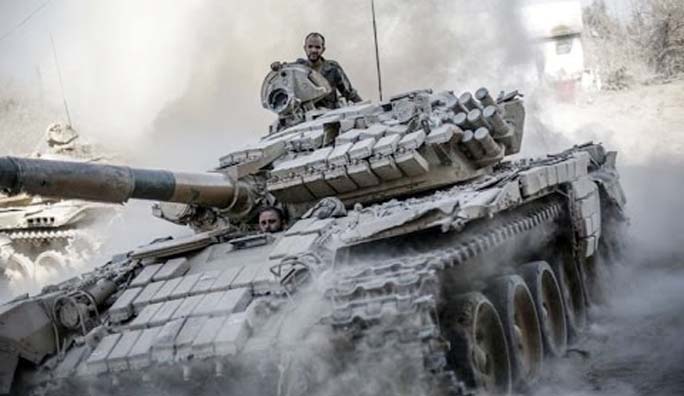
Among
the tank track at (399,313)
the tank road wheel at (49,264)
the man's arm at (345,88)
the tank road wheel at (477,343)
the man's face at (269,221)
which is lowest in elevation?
the tank road wheel at (49,264)

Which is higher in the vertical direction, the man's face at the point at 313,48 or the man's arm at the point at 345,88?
the man's face at the point at 313,48

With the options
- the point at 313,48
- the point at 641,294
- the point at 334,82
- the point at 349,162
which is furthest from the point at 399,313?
the point at 641,294

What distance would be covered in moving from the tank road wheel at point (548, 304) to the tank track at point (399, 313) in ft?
9.06

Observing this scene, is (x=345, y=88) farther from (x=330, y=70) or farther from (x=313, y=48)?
(x=313, y=48)

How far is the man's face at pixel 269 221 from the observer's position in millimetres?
8508

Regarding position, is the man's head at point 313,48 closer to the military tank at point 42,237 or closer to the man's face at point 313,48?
the man's face at point 313,48

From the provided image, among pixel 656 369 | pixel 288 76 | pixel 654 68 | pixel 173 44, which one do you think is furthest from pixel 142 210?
pixel 654 68

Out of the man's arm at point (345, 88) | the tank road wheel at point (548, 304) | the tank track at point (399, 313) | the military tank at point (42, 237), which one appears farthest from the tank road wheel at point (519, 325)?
the military tank at point (42, 237)

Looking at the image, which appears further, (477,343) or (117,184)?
(477,343)

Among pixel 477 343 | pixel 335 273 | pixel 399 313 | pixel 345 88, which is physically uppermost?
pixel 345 88

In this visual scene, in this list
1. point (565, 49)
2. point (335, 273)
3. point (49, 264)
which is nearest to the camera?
point (335, 273)

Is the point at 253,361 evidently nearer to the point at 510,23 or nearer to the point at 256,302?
the point at 256,302

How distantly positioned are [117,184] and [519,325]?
3.62 meters

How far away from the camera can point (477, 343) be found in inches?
287
